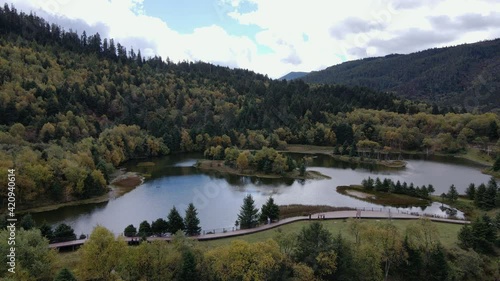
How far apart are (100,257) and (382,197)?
53.2 m

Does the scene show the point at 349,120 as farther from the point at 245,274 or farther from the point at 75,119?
the point at 245,274

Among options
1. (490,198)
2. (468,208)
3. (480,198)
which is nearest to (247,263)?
(468,208)

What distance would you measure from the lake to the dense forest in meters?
8.35

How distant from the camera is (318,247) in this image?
34.9 m

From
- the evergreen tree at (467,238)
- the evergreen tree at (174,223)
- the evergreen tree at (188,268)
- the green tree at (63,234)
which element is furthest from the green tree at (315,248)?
the green tree at (63,234)

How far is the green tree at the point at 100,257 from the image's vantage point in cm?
3173

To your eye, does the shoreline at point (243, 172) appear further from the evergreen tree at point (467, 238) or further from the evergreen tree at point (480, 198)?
the evergreen tree at point (467, 238)

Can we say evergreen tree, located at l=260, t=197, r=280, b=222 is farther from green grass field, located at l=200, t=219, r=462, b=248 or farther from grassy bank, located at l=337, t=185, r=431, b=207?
grassy bank, located at l=337, t=185, r=431, b=207

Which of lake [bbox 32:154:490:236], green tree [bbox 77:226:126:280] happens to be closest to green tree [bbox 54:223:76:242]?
lake [bbox 32:154:490:236]

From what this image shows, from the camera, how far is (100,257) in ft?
104

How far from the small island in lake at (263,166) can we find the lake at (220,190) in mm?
3810

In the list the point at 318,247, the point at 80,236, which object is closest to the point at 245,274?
the point at 318,247

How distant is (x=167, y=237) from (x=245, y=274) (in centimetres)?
1721

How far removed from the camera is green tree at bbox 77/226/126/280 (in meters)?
31.7
